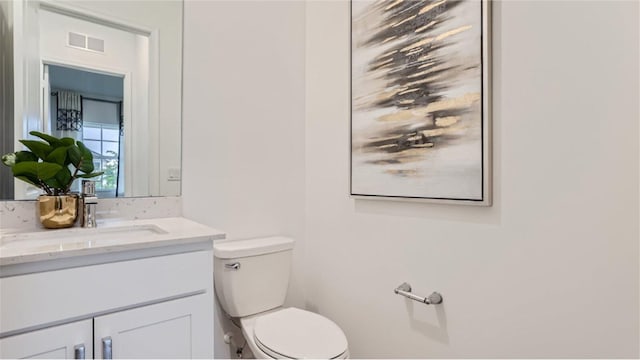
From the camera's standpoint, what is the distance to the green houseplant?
1.13 m

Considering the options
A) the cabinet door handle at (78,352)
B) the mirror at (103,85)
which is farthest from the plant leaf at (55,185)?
the cabinet door handle at (78,352)

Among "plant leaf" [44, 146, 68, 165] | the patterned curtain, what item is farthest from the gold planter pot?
the patterned curtain

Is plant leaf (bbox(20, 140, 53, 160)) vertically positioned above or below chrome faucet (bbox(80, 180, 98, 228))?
above

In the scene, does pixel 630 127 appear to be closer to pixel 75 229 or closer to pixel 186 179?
pixel 186 179

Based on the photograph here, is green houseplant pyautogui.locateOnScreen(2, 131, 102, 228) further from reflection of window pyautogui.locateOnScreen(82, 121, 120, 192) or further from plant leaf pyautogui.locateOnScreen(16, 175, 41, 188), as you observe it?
reflection of window pyautogui.locateOnScreen(82, 121, 120, 192)

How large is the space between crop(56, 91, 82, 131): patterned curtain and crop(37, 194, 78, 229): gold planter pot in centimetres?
29

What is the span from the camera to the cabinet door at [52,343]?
2.70ft

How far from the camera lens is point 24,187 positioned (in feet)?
4.06

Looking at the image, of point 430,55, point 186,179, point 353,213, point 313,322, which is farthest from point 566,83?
point 186,179

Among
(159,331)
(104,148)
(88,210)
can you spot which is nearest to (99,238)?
(88,210)

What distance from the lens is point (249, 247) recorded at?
1.55 metres

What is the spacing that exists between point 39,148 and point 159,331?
74 centimetres

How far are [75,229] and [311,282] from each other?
117cm

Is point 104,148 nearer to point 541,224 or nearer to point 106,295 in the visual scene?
point 106,295
